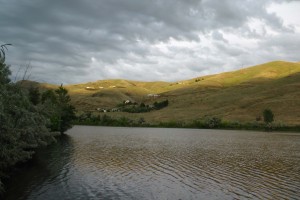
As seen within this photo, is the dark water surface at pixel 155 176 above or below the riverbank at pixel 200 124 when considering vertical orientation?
below

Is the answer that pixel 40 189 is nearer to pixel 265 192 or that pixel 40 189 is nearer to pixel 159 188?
pixel 159 188

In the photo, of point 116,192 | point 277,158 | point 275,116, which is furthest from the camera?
point 275,116

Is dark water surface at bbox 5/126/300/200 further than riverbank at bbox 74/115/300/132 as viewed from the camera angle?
No

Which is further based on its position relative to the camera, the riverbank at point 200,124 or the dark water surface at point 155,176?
the riverbank at point 200,124

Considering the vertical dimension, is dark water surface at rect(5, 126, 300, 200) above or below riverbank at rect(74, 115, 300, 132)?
below

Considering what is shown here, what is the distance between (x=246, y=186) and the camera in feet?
121

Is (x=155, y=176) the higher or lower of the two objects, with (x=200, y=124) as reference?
lower

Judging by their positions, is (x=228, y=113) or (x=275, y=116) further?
(x=228, y=113)

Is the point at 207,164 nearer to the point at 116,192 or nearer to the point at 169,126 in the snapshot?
the point at 116,192

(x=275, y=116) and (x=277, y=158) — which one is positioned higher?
(x=275, y=116)

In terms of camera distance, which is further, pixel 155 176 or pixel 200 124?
pixel 200 124

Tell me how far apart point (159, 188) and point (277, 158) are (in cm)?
3150

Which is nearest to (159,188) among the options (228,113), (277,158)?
(277,158)

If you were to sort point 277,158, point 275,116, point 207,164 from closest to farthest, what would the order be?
point 207,164 < point 277,158 < point 275,116
